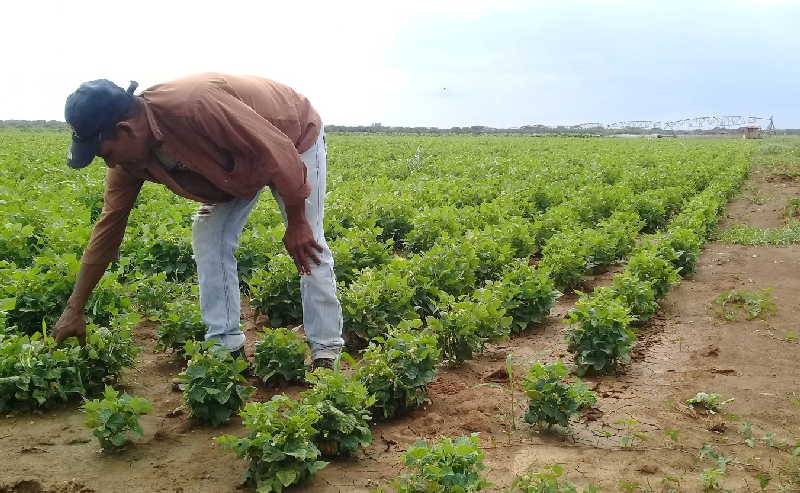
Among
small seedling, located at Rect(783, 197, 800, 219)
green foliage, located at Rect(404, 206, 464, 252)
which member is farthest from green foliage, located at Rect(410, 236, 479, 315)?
small seedling, located at Rect(783, 197, 800, 219)

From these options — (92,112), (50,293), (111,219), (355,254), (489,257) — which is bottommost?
(489,257)

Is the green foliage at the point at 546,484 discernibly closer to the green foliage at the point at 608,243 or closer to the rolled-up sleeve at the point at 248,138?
the rolled-up sleeve at the point at 248,138

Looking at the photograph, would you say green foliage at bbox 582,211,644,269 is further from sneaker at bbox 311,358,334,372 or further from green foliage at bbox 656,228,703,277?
sneaker at bbox 311,358,334,372

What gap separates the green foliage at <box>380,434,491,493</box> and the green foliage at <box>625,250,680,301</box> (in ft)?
14.3

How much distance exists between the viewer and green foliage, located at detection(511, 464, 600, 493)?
293 centimetres

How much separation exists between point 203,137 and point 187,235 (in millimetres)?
4129

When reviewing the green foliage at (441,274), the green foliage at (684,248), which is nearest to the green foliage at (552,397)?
the green foliage at (441,274)

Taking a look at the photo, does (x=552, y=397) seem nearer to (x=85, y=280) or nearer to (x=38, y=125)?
(x=85, y=280)

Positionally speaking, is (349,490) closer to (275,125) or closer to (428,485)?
(428,485)

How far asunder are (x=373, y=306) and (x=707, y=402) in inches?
92.8

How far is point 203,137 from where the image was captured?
10.8 ft

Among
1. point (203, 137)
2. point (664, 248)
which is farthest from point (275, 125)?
point (664, 248)

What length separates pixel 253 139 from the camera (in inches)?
129

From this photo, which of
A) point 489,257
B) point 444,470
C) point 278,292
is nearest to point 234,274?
point 278,292
